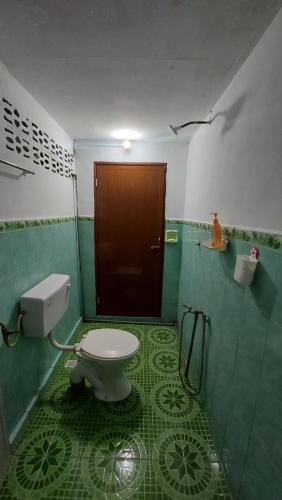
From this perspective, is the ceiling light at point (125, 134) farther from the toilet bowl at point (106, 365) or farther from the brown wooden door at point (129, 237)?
the toilet bowl at point (106, 365)

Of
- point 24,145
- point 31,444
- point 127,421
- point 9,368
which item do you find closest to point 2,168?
point 24,145

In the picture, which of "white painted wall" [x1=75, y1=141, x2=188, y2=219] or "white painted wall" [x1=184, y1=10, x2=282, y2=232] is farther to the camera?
"white painted wall" [x1=75, y1=141, x2=188, y2=219]

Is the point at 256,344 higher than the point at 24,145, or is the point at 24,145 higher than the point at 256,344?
the point at 24,145

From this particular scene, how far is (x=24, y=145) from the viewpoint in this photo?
1251 millimetres

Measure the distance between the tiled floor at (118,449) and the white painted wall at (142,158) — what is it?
1.88 m

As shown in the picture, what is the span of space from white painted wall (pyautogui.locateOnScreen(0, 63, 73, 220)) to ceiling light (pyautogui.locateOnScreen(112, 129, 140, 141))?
0.50 metres

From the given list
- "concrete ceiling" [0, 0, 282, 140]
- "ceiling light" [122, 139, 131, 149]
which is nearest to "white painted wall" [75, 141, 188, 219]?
"ceiling light" [122, 139, 131, 149]

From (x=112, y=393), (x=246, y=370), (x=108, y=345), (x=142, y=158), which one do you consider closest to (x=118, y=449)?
(x=112, y=393)

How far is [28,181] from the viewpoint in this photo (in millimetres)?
1306

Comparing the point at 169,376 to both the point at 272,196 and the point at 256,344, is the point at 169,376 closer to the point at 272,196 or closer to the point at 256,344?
the point at 256,344

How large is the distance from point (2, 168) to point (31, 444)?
162cm

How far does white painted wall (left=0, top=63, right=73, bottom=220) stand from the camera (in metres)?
1.08

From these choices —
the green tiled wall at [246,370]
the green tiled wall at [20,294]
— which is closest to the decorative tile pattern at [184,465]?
the green tiled wall at [246,370]

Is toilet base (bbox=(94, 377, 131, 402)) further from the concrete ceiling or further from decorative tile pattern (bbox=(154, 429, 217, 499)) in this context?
the concrete ceiling
